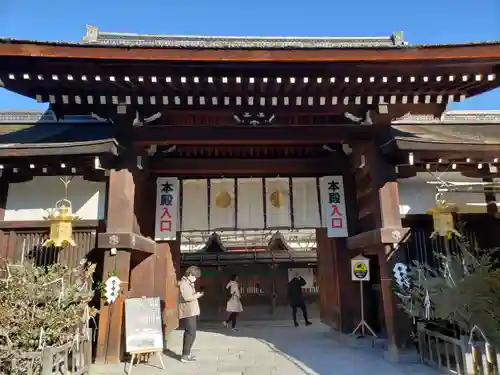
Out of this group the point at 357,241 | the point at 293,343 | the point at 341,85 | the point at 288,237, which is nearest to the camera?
the point at 341,85

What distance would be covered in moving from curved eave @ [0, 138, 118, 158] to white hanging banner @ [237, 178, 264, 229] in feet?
11.3

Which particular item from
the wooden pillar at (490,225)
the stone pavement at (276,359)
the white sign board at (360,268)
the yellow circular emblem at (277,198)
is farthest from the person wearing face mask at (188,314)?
the wooden pillar at (490,225)

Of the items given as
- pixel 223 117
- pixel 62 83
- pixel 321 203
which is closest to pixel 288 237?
pixel 321 203

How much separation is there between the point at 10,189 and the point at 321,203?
637 cm

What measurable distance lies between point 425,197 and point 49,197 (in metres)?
7.24

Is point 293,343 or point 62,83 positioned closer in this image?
point 62,83

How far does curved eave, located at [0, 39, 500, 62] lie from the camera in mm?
5688

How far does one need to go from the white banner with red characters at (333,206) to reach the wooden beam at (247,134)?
168 centimetres

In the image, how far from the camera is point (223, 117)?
278 inches

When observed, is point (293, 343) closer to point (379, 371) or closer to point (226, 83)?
point (379, 371)

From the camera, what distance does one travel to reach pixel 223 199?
353 inches

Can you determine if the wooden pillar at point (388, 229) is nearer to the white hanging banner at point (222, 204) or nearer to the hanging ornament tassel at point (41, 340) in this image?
the white hanging banner at point (222, 204)

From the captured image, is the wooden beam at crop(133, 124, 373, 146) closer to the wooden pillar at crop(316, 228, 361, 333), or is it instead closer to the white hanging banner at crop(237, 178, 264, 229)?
the white hanging banner at crop(237, 178, 264, 229)

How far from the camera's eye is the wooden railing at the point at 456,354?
4.25 meters
